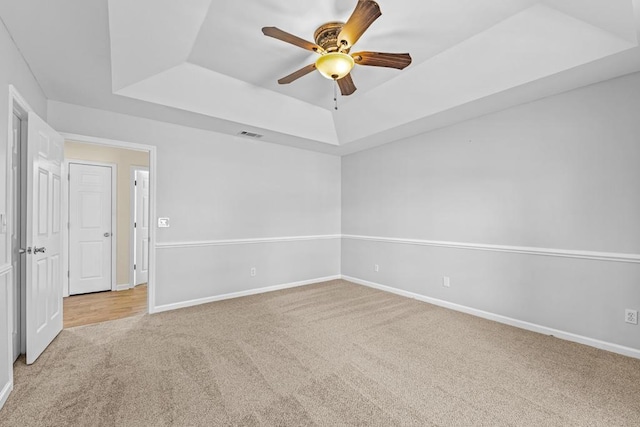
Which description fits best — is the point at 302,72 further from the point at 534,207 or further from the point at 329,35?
the point at 534,207

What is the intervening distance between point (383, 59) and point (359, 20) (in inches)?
18.9

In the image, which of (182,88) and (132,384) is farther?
(182,88)

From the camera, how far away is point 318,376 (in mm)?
2258

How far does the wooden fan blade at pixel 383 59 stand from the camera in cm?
228

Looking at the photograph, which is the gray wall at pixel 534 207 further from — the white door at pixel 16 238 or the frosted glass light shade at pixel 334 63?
the white door at pixel 16 238

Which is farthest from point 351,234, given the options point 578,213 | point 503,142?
point 578,213

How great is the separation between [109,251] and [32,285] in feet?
8.36

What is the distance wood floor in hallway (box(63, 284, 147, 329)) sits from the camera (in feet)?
11.7

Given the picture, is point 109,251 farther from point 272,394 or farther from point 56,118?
point 272,394

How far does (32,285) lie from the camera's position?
8.01ft

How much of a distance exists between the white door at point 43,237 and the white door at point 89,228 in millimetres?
1762

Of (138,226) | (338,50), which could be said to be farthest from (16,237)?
(338,50)

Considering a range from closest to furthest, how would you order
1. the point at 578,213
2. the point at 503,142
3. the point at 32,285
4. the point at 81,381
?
the point at 81,381
the point at 32,285
the point at 578,213
the point at 503,142

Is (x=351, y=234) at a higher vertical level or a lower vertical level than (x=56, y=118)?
lower
